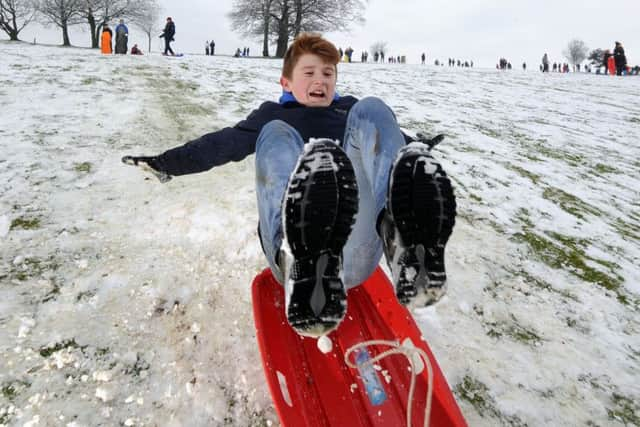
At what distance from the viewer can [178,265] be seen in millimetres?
2117

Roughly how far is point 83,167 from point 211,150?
6.56 feet

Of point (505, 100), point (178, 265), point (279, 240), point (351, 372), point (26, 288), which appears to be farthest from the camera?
point (505, 100)

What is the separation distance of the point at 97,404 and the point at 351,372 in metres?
0.95

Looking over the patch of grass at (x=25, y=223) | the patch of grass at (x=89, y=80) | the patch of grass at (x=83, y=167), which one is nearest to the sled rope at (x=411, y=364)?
the patch of grass at (x=25, y=223)

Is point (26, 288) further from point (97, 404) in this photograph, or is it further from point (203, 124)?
point (203, 124)

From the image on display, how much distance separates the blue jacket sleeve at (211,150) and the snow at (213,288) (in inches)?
24.3

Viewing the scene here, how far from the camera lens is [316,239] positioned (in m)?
1.12

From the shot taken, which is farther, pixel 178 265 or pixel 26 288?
pixel 178 265

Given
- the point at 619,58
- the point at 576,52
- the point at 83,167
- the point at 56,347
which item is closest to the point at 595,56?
the point at 576,52

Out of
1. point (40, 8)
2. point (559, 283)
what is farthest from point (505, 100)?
point (40, 8)

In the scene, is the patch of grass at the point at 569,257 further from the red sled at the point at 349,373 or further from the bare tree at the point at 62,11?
the bare tree at the point at 62,11

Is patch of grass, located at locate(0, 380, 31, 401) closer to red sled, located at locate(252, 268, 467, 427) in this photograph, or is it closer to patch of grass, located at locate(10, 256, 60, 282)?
patch of grass, located at locate(10, 256, 60, 282)

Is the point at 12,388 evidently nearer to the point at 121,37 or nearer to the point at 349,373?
the point at 349,373

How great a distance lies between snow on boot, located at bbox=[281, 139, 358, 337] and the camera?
1111 millimetres
